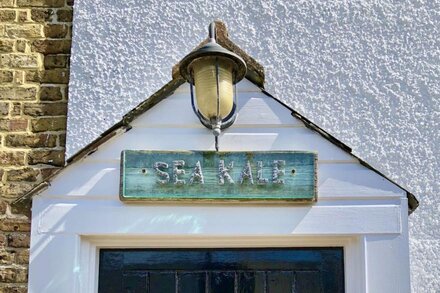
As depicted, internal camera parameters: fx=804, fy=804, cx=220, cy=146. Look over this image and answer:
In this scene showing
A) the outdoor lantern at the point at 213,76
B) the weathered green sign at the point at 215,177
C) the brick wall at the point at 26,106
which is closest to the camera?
the outdoor lantern at the point at 213,76

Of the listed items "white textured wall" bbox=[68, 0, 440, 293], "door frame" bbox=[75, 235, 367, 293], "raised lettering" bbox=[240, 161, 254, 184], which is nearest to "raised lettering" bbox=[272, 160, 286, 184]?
"raised lettering" bbox=[240, 161, 254, 184]

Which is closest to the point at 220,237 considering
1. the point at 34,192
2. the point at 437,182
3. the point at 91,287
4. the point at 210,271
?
the point at 210,271

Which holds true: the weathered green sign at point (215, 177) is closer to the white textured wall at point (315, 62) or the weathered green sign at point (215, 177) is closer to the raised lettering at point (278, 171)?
the raised lettering at point (278, 171)

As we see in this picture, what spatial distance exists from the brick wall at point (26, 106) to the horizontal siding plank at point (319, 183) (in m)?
0.41

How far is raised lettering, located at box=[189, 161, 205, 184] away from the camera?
12.3ft

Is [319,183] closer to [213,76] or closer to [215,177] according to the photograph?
[215,177]

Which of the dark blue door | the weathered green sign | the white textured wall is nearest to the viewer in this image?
the weathered green sign

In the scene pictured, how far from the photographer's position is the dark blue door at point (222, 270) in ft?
13.0

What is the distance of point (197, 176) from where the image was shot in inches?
147

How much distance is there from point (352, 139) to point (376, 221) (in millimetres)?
596

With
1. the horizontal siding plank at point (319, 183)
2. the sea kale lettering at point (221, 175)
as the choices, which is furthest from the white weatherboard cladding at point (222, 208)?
the sea kale lettering at point (221, 175)

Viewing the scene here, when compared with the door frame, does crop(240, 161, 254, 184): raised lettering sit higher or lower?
higher

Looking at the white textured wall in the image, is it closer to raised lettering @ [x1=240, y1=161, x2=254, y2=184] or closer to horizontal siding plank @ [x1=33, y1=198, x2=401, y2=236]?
horizontal siding plank @ [x1=33, y1=198, x2=401, y2=236]

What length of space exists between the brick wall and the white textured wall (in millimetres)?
108
